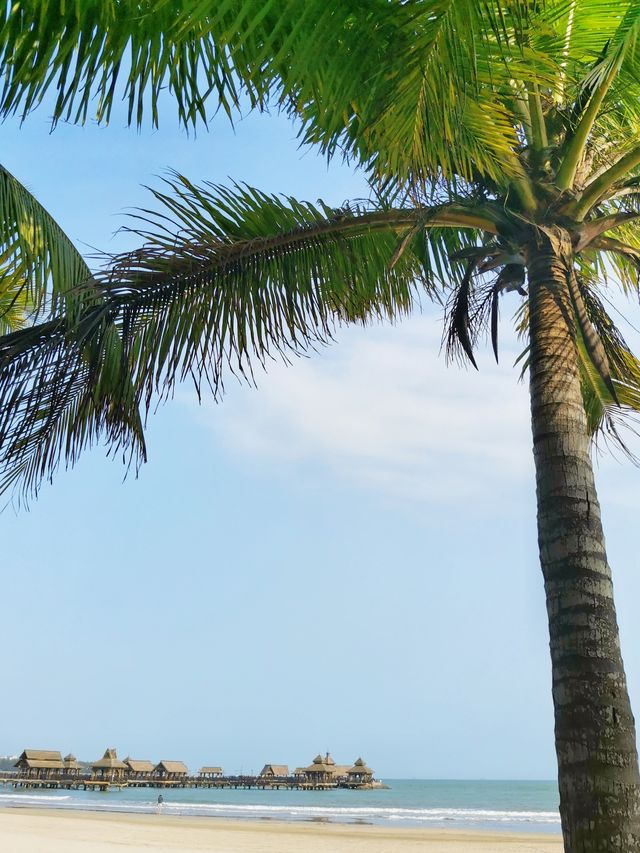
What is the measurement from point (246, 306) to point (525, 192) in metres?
1.88

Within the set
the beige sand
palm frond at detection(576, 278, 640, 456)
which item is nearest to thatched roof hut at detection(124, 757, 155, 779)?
the beige sand

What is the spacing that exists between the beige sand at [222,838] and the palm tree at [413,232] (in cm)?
1763

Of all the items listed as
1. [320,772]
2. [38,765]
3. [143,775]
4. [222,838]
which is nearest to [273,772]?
Result: [320,772]

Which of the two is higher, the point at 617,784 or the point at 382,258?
the point at 382,258

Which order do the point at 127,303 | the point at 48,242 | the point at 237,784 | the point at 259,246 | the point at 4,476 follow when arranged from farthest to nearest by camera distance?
the point at 237,784 < the point at 48,242 < the point at 259,246 < the point at 127,303 < the point at 4,476

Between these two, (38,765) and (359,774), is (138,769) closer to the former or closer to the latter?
(38,765)

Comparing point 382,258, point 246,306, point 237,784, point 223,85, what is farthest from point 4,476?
point 237,784

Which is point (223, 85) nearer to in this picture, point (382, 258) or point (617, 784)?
point (382, 258)

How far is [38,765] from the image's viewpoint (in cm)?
6438

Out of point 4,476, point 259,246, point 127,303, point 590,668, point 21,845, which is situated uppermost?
point 259,246

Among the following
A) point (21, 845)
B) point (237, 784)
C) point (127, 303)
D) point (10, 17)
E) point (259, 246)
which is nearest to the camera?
point (10, 17)

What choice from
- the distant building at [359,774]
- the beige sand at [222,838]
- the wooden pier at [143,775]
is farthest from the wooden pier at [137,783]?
the beige sand at [222,838]

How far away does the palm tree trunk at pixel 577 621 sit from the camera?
11.0 feet

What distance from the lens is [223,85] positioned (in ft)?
11.7
